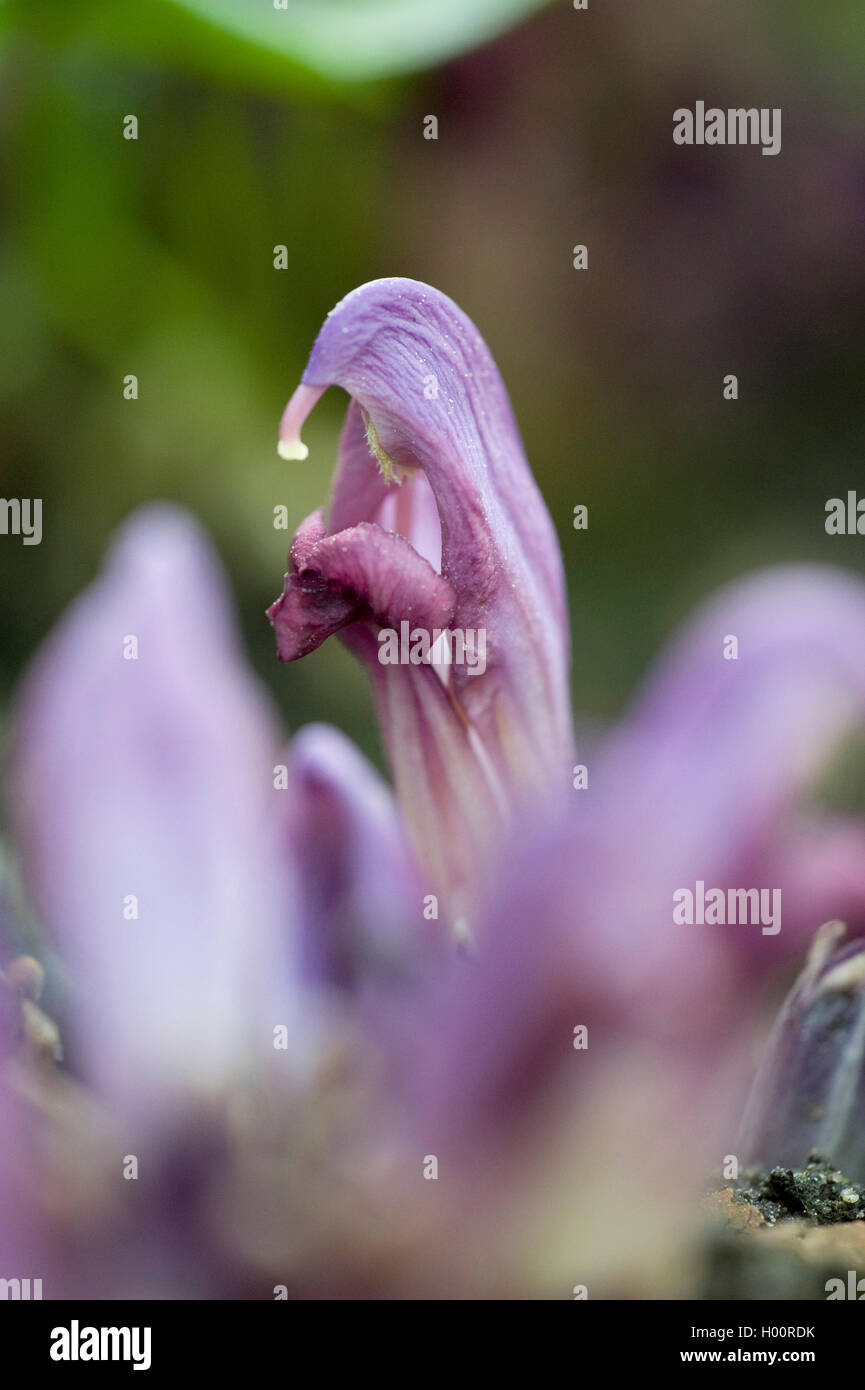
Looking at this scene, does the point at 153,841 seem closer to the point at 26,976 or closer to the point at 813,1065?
the point at 26,976

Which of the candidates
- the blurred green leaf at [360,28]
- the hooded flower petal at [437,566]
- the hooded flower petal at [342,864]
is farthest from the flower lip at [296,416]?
the blurred green leaf at [360,28]

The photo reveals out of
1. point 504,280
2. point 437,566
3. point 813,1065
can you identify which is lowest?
point 813,1065

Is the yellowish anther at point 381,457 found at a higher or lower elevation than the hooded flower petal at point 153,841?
higher

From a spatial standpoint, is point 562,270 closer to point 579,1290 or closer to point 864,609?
point 864,609

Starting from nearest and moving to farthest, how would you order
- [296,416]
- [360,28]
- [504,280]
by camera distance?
1. [296,416]
2. [360,28]
3. [504,280]

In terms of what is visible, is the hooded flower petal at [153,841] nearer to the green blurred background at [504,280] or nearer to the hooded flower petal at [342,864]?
the hooded flower petal at [342,864]

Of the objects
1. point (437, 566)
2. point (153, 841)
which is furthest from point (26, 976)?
point (437, 566)

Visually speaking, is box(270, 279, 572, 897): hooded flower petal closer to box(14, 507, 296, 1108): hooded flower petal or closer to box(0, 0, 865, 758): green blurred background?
box(14, 507, 296, 1108): hooded flower petal
